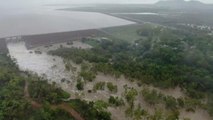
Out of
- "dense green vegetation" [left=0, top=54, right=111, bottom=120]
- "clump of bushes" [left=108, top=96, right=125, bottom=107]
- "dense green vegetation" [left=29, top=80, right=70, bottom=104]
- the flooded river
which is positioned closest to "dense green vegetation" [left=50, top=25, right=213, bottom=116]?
the flooded river

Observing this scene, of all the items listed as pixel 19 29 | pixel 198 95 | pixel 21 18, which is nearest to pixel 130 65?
pixel 198 95

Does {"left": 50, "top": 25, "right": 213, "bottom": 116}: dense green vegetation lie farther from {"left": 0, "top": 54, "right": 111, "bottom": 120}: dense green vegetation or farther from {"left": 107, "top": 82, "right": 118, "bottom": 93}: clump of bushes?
{"left": 0, "top": 54, "right": 111, "bottom": 120}: dense green vegetation

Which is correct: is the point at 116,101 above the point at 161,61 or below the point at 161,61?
above

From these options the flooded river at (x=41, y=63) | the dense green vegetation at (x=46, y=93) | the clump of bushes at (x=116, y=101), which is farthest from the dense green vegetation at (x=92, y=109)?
the flooded river at (x=41, y=63)

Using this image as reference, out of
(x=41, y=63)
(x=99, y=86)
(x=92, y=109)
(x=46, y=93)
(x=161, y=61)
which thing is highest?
(x=46, y=93)

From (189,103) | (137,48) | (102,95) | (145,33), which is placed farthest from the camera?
(145,33)

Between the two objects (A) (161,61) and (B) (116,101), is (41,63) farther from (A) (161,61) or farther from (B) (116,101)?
(B) (116,101)

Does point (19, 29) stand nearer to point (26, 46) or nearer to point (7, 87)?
point (26, 46)

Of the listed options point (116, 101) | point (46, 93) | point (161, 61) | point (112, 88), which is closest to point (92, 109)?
point (116, 101)
